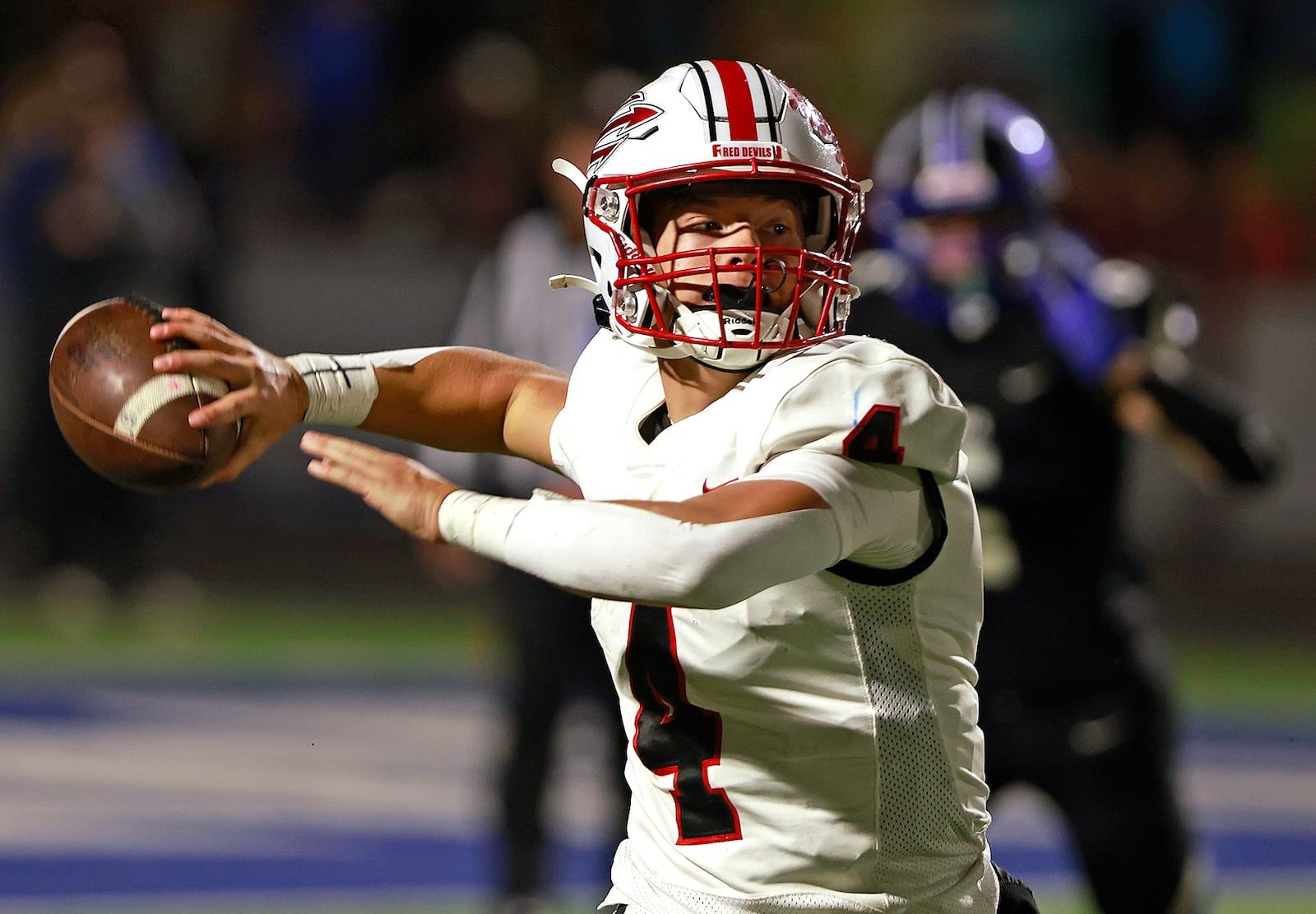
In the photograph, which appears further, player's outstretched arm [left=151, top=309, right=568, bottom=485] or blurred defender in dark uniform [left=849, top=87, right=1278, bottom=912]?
blurred defender in dark uniform [left=849, top=87, right=1278, bottom=912]

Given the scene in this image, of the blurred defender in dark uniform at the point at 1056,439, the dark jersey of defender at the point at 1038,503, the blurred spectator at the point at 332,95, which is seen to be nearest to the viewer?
the blurred defender in dark uniform at the point at 1056,439

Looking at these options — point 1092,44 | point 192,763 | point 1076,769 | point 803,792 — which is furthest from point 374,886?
point 1092,44

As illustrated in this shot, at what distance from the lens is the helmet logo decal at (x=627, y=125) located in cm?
261

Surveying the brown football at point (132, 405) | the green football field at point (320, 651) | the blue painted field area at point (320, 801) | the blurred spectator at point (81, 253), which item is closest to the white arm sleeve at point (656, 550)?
the brown football at point (132, 405)

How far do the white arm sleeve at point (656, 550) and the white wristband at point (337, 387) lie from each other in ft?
2.18

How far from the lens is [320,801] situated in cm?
626

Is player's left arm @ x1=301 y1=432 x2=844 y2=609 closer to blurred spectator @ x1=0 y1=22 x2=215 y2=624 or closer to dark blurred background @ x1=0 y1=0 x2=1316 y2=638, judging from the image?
blurred spectator @ x1=0 y1=22 x2=215 y2=624

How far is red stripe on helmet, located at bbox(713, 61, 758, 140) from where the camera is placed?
251 cm

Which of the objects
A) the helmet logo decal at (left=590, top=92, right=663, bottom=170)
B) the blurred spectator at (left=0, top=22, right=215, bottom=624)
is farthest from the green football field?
the helmet logo decal at (left=590, top=92, right=663, bottom=170)

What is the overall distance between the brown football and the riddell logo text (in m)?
0.75

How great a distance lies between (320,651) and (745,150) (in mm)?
6291

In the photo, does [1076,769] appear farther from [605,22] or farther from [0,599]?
[605,22]

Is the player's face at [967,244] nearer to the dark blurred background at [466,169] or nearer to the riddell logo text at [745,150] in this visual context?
the riddell logo text at [745,150]

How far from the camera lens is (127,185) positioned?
8984mm
